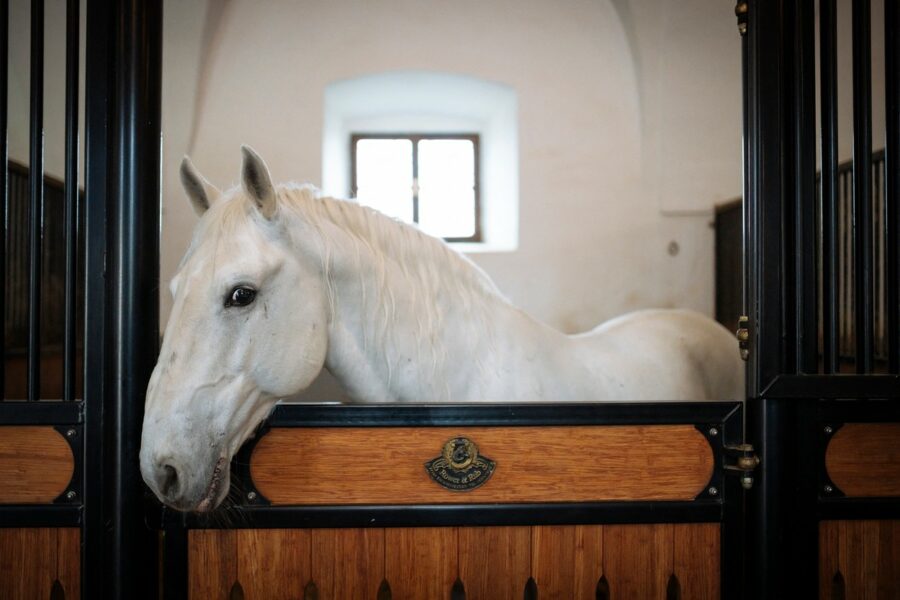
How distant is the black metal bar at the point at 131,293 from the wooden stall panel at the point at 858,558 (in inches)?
56.4

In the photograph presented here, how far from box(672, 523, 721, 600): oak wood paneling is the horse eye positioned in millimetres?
1020

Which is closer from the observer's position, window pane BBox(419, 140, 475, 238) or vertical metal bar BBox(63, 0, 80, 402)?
vertical metal bar BBox(63, 0, 80, 402)

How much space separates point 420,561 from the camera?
1.36 m

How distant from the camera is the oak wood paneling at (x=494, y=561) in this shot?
1359mm

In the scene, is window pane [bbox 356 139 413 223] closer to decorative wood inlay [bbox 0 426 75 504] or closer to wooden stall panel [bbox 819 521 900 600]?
decorative wood inlay [bbox 0 426 75 504]

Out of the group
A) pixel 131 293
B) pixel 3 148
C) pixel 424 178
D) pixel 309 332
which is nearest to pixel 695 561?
pixel 309 332

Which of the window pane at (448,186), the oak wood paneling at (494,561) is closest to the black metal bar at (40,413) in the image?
the oak wood paneling at (494,561)

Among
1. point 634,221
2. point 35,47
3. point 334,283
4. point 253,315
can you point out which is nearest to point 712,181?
point 634,221

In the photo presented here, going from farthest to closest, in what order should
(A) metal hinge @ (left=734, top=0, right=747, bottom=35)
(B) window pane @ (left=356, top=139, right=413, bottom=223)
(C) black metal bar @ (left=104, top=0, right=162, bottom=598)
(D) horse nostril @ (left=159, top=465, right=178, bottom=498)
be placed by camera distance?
(B) window pane @ (left=356, top=139, right=413, bottom=223)
(A) metal hinge @ (left=734, top=0, right=747, bottom=35)
(C) black metal bar @ (left=104, top=0, right=162, bottom=598)
(D) horse nostril @ (left=159, top=465, right=178, bottom=498)

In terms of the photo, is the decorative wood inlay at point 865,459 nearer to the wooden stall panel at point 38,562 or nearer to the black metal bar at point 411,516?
the black metal bar at point 411,516

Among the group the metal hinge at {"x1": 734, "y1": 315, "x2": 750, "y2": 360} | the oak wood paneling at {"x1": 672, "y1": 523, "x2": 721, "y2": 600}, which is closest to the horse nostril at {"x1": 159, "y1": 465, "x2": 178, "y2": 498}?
the oak wood paneling at {"x1": 672, "y1": 523, "x2": 721, "y2": 600}

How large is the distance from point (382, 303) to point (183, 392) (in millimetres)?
499

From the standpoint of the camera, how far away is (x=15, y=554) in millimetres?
1329

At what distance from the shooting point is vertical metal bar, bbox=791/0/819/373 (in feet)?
4.40
